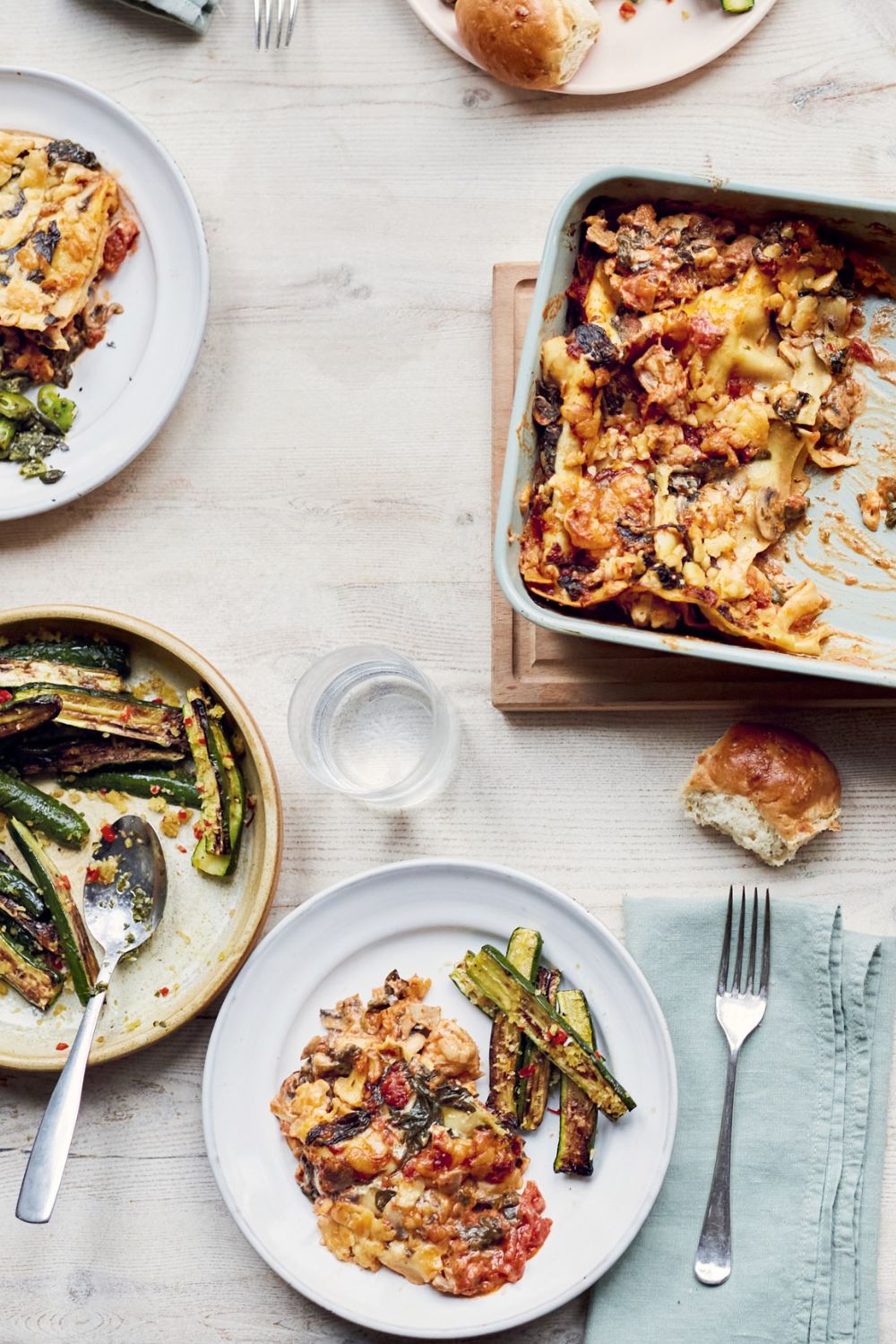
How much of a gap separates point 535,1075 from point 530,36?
225 cm

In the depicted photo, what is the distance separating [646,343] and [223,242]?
1.10 meters

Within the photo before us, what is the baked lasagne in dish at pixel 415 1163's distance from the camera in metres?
2.55

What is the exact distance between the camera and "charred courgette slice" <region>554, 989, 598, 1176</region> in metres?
2.59

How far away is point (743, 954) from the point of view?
2.72 meters

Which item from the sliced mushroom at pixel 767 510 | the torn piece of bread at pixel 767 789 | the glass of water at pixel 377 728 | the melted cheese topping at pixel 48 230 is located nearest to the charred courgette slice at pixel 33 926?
the glass of water at pixel 377 728

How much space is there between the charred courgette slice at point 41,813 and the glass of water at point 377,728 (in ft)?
1.80

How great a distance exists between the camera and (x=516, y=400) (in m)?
2.46

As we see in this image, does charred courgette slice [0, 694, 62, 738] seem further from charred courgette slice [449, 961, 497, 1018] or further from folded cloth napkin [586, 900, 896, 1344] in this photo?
folded cloth napkin [586, 900, 896, 1344]

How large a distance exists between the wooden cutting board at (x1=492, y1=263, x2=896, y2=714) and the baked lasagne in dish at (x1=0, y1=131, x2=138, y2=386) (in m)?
0.93

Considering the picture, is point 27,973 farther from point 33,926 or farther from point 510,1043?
point 510,1043

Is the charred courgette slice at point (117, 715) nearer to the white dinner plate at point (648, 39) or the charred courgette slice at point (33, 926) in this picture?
the charred courgette slice at point (33, 926)

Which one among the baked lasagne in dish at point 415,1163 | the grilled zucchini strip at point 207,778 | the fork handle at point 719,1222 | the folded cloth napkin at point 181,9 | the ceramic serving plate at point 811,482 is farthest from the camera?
the folded cloth napkin at point 181,9

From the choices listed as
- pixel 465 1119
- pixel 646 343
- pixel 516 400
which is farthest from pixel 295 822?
pixel 646 343

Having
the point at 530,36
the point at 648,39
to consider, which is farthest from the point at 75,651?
the point at 648,39
